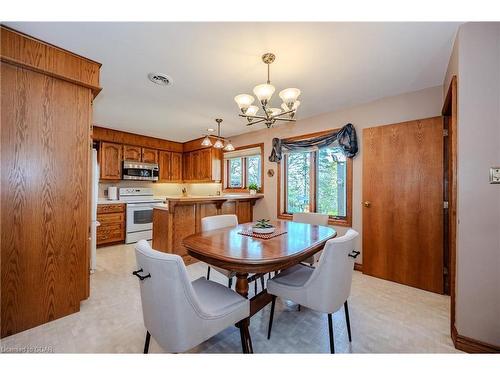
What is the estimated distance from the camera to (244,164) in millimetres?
4738

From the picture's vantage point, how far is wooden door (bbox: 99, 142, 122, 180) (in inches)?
167

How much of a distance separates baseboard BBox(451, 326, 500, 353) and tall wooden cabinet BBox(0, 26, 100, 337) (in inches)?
120

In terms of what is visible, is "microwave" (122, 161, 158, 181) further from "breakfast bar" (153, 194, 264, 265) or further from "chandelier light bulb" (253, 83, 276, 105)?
"chandelier light bulb" (253, 83, 276, 105)

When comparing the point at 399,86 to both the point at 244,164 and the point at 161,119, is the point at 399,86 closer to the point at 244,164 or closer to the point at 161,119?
the point at 244,164

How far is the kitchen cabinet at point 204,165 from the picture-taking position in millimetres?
4863

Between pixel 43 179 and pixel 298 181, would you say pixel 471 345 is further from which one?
pixel 43 179

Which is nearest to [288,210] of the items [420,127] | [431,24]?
[420,127]

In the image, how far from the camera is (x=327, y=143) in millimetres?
3236

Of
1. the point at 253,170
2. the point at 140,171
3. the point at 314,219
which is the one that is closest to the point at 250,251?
the point at 314,219

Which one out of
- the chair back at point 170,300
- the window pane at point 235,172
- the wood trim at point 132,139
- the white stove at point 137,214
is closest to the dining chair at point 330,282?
the chair back at point 170,300

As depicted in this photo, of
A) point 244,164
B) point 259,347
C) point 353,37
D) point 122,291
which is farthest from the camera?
point 244,164

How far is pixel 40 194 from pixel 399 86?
3.71 metres

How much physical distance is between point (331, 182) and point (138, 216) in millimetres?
3799

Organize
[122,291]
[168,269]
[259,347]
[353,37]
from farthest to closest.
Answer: [122,291] < [353,37] < [259,347] < [168,269]
